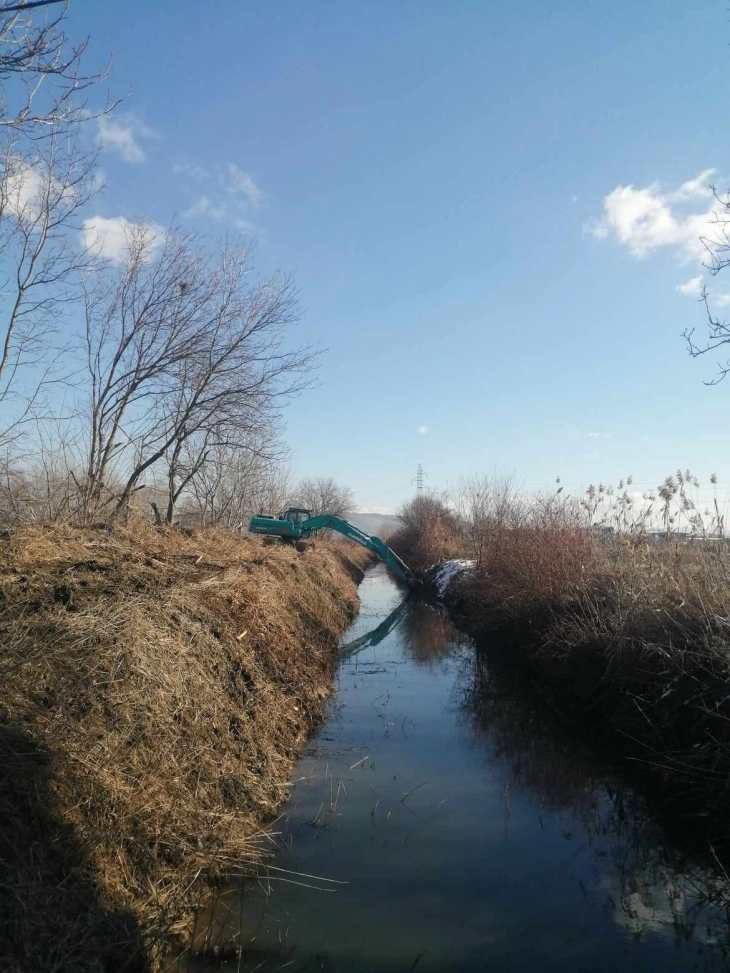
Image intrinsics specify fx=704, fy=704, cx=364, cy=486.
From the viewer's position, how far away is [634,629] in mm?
9625

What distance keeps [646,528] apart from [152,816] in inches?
389

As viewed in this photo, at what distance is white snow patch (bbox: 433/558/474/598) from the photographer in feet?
86.5

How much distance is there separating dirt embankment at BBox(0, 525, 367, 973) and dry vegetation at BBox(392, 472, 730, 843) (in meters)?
4.28

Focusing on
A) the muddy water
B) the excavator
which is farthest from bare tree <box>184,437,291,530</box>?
the muddy water

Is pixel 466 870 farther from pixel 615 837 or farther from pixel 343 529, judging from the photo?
→ pixel 343 529

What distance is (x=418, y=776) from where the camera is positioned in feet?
27.6

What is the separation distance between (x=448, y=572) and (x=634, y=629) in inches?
778

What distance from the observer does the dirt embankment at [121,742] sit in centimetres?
403

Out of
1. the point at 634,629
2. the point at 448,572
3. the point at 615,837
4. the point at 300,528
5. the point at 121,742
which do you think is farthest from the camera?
the point at 448,572

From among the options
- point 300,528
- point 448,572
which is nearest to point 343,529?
point 300,528

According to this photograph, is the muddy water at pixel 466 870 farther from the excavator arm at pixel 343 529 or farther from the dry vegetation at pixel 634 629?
the excavator arm at pixel 343 529

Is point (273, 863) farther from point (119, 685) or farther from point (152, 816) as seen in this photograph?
point (119, 685)

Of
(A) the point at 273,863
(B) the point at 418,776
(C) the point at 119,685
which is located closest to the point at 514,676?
(B) the point at 418,776

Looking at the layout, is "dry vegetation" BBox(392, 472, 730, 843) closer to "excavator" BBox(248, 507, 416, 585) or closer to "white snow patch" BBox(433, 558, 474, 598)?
"white snow patch" BBox(433, 558, 474, 598)
